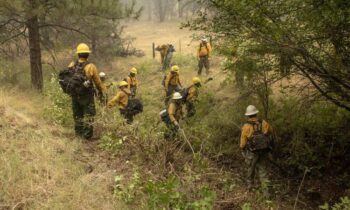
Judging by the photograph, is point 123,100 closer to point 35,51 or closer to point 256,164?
point 256,164

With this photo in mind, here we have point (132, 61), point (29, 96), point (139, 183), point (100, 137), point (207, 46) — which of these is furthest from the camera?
point (132, 61)

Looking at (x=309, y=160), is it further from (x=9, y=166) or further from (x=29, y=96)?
(x=29, y=96)

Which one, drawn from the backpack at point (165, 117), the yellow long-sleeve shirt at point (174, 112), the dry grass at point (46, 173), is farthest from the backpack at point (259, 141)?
the dry grass at point (46, 173)

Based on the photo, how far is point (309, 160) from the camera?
9.34 meters

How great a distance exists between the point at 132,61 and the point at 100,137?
16131mm

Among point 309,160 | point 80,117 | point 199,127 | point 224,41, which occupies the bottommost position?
point 309,160

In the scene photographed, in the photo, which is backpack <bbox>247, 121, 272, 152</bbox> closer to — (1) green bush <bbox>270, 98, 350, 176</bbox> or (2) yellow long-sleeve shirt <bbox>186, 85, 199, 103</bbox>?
(1) green bush <bbox>270, 98, 350, 176</bbox>

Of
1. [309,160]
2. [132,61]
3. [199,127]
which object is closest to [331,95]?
[309,160]

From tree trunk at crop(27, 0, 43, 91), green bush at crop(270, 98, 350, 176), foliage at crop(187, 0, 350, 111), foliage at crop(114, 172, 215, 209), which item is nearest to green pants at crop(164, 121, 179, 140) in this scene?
foliage at crop(114, 172, 215, 209)

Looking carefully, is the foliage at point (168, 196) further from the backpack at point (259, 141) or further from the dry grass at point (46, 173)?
the backpack at point (259, 141)

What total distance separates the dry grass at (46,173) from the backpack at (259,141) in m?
2.84

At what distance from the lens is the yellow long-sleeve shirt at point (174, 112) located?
9384 millimetres

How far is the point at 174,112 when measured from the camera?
954cm

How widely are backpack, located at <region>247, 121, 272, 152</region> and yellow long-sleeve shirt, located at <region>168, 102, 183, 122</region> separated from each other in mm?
1963
